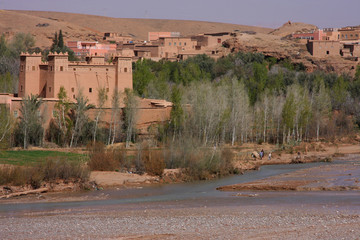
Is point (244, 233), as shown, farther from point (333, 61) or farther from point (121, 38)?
point (121, 38)

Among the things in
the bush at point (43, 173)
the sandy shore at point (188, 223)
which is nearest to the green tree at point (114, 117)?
the bush at point (43, 173)

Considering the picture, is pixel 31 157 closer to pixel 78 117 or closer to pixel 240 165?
pixel 78 117

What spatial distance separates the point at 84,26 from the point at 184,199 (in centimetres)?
13253

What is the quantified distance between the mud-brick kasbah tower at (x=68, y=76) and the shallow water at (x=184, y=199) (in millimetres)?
14672

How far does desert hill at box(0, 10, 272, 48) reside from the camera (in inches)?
3900

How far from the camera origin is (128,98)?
4044 centimetres

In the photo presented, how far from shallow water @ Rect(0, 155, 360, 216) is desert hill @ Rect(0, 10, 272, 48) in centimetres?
6454

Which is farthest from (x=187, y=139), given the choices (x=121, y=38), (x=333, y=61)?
(x=121, y=38)

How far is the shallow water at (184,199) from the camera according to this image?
2189 centimetres

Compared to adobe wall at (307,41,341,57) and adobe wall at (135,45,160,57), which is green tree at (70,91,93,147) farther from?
adobe wall at (307,41,341,57)

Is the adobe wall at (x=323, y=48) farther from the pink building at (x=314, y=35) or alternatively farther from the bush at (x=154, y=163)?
the bush at (x=154, y=163)

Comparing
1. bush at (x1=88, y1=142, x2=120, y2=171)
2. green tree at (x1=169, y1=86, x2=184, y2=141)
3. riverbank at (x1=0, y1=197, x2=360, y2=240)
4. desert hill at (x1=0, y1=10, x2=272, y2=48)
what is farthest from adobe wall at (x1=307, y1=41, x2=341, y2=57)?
riverbank at (x1=0, y1=197, x2=360, y2=240)

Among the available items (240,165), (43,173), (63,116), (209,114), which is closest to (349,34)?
(209,114)

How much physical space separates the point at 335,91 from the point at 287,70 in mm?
12717
